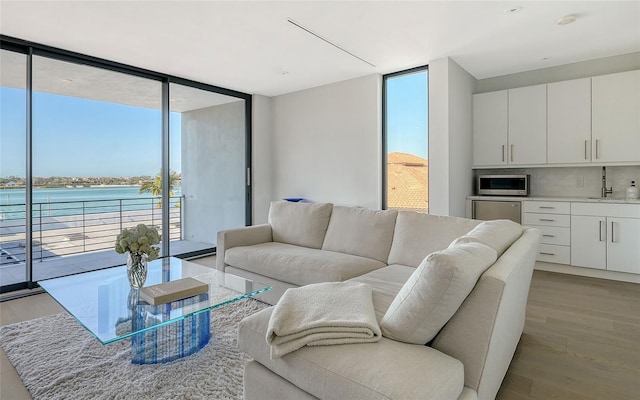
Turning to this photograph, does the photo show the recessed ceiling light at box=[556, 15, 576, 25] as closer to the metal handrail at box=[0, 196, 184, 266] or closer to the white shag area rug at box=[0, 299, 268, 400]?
the white shag area rug at box=[0, 299, 268, 400]

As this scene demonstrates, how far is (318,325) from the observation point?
1.32 m

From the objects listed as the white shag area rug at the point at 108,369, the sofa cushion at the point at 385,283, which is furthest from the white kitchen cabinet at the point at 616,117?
the white shag area rug at the point at 108,369

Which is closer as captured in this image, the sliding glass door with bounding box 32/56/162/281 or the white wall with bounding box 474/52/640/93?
the sliding glass door with bounding box 32/56/162/281

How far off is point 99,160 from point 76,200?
0.53 metres

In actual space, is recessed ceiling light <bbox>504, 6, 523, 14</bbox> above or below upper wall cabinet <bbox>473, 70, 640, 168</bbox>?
above

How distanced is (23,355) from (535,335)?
3.43 meters

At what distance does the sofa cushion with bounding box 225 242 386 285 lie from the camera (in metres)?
2.63

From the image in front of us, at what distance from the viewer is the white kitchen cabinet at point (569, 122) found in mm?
4004

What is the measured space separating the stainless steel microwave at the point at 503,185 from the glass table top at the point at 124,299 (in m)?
3.54

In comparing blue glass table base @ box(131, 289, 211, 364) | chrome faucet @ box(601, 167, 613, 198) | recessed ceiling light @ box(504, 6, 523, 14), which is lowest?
blue glass table base @ box(131, 289, 211, 364)

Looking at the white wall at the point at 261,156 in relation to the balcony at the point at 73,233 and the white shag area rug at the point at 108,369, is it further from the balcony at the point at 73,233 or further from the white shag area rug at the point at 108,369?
the white shag area rug at the point at 108,369

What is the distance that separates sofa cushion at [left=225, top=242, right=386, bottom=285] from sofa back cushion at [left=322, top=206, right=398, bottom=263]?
115 millimetres

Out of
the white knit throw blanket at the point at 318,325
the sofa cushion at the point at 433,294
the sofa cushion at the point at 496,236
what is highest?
the sofa cushion at the point at 496,236

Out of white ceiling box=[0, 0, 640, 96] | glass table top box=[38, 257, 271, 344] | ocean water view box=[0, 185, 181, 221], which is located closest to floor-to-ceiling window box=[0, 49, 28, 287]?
ocean water view box=[0, 185, 181, 221]
